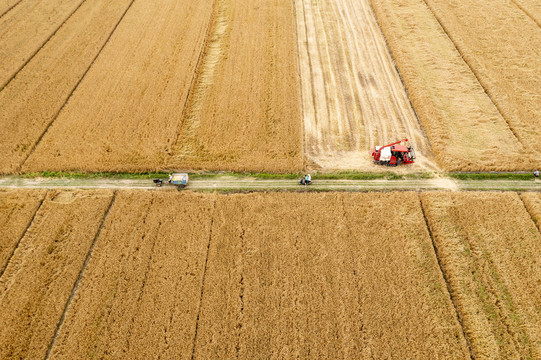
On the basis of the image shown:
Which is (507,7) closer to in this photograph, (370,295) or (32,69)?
(370,295)

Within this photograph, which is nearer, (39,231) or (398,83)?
(39,231)

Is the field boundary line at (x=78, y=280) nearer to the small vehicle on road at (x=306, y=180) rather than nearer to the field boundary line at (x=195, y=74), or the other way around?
the field boundary line at (x=195, y=74)

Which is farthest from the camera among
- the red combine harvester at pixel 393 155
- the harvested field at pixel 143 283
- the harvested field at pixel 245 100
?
the harvested field at pixel 245 100

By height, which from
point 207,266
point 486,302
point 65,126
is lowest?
point 486,302

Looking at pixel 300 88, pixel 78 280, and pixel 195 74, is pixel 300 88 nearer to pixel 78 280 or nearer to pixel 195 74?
pixel 195 74

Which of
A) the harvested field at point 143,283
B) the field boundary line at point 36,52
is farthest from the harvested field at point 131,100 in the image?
the field boundary line at point 36,52

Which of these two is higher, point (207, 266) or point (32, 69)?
point (32, 69)

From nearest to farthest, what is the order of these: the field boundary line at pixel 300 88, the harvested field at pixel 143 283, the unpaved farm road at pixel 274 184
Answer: the harvested field at pixel 143 283 < the unpaved farm road at pixel 274 184 < the field boundary line at pixel 300 88

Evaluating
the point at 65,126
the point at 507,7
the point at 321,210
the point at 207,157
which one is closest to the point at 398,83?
the point at 321,210
